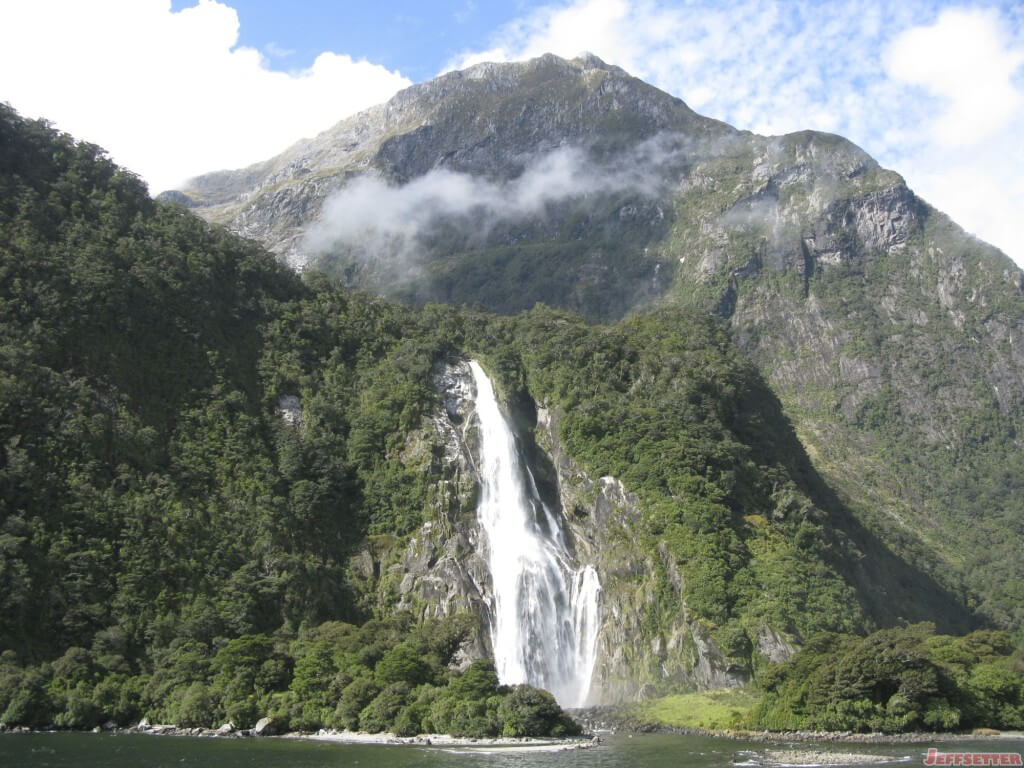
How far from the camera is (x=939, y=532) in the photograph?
140500 mm

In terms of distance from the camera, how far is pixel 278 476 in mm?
88938

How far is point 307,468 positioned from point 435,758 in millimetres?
47790

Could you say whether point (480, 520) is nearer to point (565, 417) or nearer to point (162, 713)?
point (565, 417)

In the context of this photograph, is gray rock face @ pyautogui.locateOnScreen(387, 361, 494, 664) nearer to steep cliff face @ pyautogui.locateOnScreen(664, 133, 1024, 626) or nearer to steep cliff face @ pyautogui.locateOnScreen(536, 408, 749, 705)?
steep cliff face @ pyautogui.locateOnScreen(536, 408, 749, 705)

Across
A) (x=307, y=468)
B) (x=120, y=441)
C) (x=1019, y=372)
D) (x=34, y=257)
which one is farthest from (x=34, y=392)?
(x=1019, y=372)

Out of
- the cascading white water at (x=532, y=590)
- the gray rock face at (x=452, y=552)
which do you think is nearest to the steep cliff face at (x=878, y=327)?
the cascading white water at (x=532, y=590)

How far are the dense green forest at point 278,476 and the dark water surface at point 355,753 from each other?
14.7 feet

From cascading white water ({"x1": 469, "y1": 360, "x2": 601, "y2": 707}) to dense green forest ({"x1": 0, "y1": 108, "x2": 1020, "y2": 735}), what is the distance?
19.3 feet

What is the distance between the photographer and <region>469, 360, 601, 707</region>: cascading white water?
3132 inches

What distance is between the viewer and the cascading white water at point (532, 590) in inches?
3132

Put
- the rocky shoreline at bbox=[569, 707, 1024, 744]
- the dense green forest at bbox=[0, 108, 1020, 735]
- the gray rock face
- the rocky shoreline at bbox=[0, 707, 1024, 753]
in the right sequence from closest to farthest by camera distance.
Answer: the rocky shoreline at bbox=[0, 707, 1024, 753], the rocky shoreline at bbox=[569, 707, 1024, 744], the dense green forest at bbox=[0, 108, 1020, 735], the gray rock face

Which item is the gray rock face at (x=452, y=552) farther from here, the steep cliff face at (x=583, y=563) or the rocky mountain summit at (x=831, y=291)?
the rocky mountain summit at (x=831, y=291)

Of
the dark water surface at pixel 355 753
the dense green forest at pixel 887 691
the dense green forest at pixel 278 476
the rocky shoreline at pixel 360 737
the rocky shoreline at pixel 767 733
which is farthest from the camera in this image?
the dense green forest at pixel 278 476

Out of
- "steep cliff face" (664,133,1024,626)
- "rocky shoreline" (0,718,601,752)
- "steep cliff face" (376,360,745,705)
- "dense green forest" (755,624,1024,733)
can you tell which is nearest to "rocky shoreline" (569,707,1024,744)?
"dense green forest" (755,624,1024,733)
